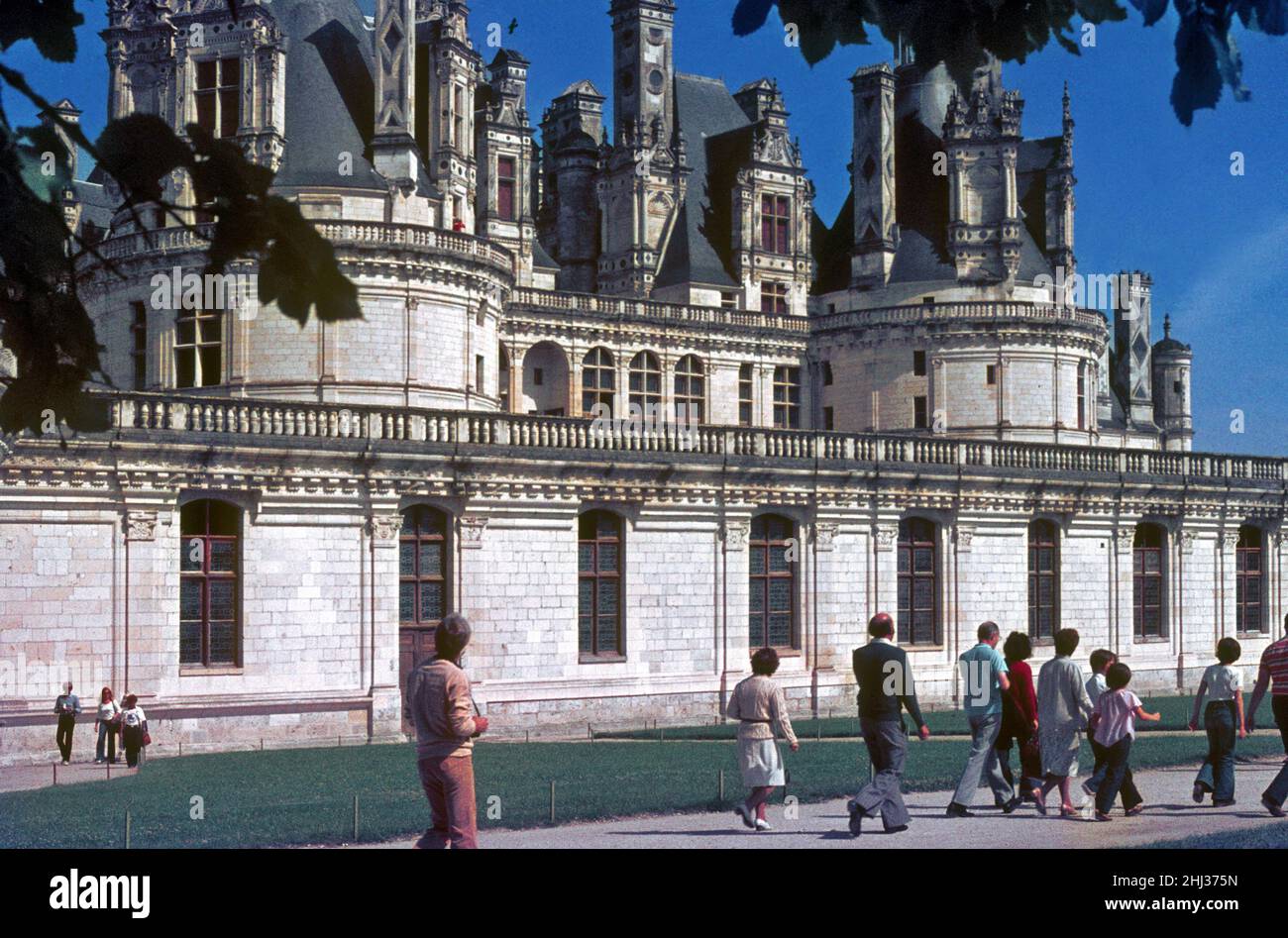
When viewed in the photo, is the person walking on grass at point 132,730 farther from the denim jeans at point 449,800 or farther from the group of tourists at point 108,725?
the denim jeans at point 449,800

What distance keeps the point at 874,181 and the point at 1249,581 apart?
2138 cm

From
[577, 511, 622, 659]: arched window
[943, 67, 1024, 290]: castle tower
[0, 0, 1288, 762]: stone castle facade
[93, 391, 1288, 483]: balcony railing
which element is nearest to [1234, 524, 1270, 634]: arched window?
[0, 0, 1288, 762]: stone castle facade

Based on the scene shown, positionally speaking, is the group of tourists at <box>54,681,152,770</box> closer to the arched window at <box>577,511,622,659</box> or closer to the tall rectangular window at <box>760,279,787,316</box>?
the arched window at <box>577,511,622,659</box>

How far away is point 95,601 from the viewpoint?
86.1 ft

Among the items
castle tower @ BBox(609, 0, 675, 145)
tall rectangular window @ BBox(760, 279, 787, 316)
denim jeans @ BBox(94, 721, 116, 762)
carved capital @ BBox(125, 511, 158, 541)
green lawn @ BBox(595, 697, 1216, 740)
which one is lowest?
green lawn @ BBox(595, 697, 1216, 740)

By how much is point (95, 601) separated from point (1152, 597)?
26815 mm

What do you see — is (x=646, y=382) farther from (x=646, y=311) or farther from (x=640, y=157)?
(x=640, y=157)

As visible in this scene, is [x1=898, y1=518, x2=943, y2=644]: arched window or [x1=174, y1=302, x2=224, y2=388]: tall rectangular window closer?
[x1=898, y1=518, x2=943, y2=644]: arched window

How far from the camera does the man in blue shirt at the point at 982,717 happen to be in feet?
50.4

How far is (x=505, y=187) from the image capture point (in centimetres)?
5366

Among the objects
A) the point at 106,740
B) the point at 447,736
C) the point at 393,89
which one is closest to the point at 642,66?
the point at 393,89

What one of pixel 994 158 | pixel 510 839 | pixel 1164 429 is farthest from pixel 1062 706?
pixel 1164 429

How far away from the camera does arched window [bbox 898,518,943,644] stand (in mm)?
36594

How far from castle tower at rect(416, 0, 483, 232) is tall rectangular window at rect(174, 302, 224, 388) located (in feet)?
22.0
